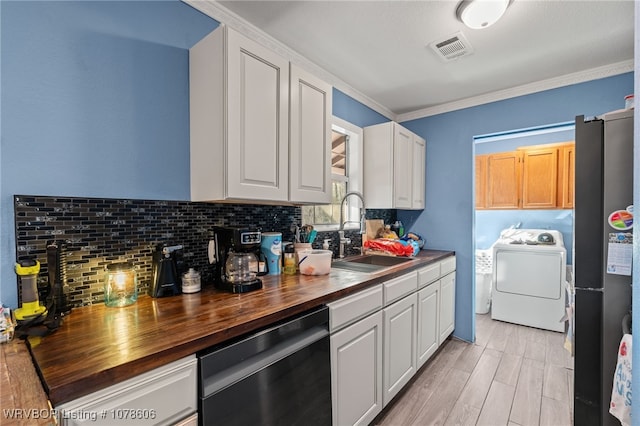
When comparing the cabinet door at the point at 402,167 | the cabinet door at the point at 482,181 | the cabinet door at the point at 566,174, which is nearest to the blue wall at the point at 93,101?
the cabinet door at the point at 402,167

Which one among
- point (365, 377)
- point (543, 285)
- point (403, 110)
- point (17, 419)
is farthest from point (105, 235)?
point (543, 285)

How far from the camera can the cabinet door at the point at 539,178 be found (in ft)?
11.1

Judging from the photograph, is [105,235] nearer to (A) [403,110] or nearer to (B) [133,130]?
(B) [133,130]

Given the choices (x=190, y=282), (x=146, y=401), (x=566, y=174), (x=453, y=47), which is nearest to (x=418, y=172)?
(x=453, y=47)

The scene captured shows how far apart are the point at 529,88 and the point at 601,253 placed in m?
1.88

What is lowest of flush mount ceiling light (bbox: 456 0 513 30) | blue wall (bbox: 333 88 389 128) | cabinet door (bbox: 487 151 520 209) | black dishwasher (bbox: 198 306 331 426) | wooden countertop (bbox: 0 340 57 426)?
black dishwasher (bbox: 198 306 331 426)

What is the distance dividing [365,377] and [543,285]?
2.68m

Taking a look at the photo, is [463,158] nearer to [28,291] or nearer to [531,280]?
[531,280]

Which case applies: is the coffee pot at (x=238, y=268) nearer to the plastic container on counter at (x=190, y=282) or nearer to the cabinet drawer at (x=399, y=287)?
the plastic container on counter at (x=190, y=282)

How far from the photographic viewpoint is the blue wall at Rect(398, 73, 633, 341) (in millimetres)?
2422

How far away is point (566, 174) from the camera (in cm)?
330

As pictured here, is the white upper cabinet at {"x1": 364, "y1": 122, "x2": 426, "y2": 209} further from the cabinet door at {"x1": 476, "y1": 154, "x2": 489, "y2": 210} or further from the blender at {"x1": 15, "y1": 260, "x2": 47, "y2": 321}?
the blender at {"x1": 15, "y1": 260, "x2": 47, "y2": 321}

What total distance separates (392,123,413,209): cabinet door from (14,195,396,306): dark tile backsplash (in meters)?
1.60

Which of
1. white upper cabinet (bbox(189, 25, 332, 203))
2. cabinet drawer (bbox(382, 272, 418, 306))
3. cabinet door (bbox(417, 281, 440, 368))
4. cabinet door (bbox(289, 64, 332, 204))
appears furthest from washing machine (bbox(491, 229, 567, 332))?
white upper cabinet (bbox(189, 25, 332, 203))
